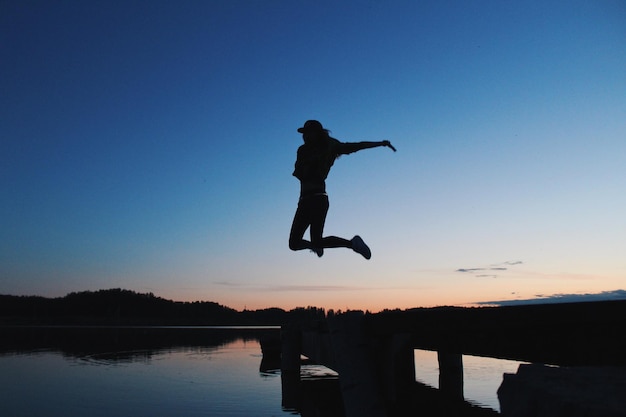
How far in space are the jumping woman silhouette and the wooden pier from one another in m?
2.30

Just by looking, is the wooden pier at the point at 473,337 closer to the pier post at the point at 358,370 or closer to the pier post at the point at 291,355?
the pier post at the point at 358,370

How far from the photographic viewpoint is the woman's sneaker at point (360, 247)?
288 inches

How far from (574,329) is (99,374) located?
2911cm

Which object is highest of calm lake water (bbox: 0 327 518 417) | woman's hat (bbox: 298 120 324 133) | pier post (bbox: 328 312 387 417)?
woman's hat (bbox: 298 120 324 133)

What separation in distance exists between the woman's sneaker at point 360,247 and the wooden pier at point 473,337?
2143 millimetres

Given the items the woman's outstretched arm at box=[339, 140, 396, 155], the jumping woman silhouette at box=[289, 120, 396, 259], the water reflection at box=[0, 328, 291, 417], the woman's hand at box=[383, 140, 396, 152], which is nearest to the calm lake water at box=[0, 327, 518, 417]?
the water reflection at box=[0, 328, 291, 417]

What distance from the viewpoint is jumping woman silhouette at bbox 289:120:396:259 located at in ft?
22.2

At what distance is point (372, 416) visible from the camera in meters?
4.27

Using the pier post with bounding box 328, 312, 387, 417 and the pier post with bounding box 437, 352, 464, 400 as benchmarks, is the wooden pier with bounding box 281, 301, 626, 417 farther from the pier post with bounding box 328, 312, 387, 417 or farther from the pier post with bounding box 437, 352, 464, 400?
the pier post with bounding box 437, 352, 464, 400

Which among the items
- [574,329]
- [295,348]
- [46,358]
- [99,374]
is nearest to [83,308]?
[46,358]

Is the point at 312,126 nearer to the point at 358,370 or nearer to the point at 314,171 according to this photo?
the point at 314,171

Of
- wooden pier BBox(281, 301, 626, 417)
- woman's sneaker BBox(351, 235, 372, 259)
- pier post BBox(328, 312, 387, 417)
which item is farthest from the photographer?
woman's sneaker BBox(351, 235, 372, 259)

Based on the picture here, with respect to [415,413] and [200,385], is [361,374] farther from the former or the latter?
[200,385]

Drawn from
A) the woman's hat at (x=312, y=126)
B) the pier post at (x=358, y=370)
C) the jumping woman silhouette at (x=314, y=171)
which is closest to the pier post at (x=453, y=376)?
the jumping woman silhouette at (x=314, y=171)
